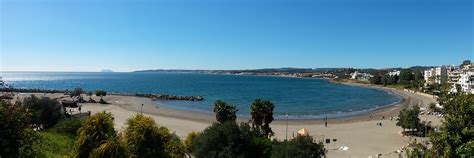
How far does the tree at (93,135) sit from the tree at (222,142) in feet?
36.2

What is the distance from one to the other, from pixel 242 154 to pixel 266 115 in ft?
44.4

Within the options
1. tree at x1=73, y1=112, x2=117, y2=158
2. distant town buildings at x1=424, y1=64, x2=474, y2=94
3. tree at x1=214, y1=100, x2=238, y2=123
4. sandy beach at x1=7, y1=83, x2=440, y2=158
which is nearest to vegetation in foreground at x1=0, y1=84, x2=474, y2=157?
tree at x1=73, y1=112, x2=117, y2=158

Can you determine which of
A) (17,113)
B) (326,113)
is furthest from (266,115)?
(326,113)

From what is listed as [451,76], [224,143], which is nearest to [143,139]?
[224,143]

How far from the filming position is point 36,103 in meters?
48.5

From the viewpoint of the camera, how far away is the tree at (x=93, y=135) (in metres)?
19.5

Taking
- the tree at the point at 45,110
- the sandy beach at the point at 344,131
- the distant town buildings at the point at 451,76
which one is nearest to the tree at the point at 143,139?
the sandy beach at the point at 344,131

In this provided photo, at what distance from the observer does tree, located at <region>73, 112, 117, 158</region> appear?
63.9 ft

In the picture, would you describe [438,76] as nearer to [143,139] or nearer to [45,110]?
[45,110]

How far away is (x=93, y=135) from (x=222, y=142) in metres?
12.6

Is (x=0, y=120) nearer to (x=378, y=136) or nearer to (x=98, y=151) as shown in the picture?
(x=98, y=151)

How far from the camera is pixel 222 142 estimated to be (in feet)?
101

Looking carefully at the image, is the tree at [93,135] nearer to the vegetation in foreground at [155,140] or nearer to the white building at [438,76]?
the vegetation in foreground at [155,140]

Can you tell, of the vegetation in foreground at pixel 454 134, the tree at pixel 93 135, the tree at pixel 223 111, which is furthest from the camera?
the tree at pixel 223 111
